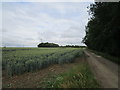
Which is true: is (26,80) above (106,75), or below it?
below

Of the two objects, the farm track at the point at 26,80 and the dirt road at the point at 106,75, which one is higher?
the dirt road at the point at 106,75

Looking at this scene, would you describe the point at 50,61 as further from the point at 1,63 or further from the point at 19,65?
the point at 1,63

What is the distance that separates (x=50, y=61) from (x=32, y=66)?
238 centimetres

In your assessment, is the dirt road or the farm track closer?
the dirt road

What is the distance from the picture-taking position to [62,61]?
1070 centimetres

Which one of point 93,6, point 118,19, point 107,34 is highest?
point 93,6

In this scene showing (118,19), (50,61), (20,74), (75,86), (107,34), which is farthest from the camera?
(107,34)

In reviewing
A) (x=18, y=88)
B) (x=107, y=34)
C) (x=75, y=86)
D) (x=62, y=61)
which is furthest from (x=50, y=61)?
(x=107, y=34)

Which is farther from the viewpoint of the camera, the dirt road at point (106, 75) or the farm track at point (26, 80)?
the farm track at point (26, 80)

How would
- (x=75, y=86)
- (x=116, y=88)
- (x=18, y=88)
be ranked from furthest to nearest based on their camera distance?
(x=18, y=88) < (x=116, y=88) < (x=75, y=86)

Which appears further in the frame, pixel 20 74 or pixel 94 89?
pixel 20 74

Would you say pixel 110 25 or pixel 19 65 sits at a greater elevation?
pixel 110 25

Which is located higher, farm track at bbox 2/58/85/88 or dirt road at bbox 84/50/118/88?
dirt road at bbox 84/50/118/88

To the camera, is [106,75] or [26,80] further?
[106,75]
